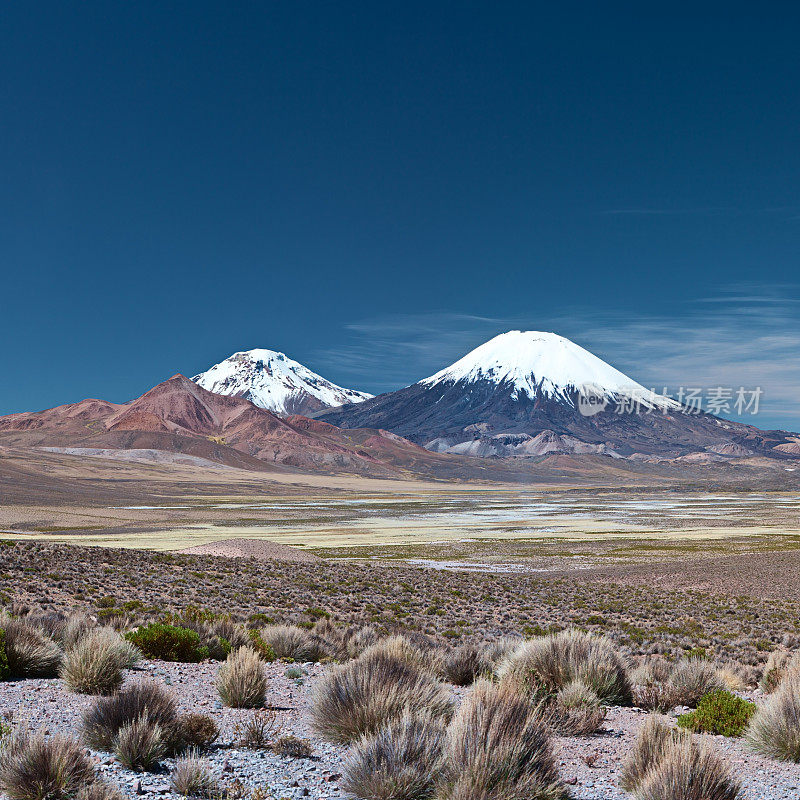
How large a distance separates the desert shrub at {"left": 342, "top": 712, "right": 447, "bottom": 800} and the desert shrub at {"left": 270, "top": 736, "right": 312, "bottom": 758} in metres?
0.83

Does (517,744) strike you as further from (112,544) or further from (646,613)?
(112,544)

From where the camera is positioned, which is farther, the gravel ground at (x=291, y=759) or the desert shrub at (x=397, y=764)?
the gravel ground at (x=291, y=759)

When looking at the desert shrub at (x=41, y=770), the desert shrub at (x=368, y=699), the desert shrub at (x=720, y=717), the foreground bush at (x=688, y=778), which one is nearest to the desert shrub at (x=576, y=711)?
the desert shrub at (x=720, y=717)

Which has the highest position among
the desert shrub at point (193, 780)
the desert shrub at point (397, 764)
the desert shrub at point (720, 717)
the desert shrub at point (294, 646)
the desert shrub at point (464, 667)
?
the desert shrub at point (397, 764)

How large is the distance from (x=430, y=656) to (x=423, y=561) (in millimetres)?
31232

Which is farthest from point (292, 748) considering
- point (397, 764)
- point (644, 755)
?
point (644, 755)

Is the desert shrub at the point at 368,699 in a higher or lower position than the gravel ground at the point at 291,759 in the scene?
higher

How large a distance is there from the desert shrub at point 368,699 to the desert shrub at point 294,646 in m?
4.73

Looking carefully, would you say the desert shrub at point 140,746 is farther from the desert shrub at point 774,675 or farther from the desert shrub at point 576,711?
the desert shrub at point 774,675

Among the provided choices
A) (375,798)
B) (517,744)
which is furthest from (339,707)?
(517,744)

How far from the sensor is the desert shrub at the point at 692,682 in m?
Result: 9.40

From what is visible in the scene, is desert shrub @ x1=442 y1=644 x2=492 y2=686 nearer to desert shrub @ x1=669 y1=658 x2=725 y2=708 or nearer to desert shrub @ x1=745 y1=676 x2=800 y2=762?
desert shrub @ x1=669 y1=658 x2=725 y2=708

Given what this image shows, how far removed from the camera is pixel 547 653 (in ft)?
32.0

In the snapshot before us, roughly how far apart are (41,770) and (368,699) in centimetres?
290
